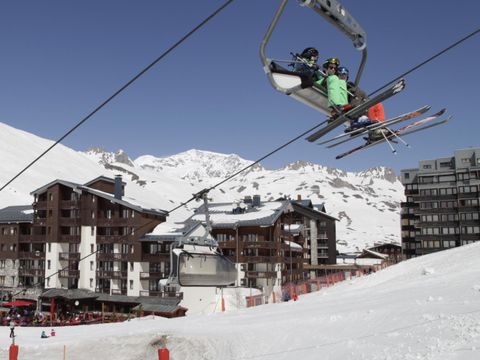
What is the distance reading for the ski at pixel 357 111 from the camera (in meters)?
7.29

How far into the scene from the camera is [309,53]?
8.09m

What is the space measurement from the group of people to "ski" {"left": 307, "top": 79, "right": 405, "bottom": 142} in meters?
0.20

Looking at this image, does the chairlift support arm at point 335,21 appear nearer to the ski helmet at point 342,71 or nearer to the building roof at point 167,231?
the ski helmet at point 342,71

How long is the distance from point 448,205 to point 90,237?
67775 mm

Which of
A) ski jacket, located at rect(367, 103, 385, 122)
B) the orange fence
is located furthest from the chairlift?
the orange fence

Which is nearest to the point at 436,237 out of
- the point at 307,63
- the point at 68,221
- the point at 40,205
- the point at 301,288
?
the point at 301,288

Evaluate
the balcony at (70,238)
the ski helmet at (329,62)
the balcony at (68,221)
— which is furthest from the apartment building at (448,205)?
the ski helmet at (329,62)

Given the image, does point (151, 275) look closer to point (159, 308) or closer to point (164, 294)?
point (164, 294)

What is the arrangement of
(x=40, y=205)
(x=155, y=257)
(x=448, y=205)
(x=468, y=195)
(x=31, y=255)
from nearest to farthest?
(x=155, y=257), (x=31, y=255), (x=40, y=205), (x=468, y=195), (x=448, y=205)

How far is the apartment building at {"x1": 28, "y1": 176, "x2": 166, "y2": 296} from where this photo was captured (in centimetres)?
5569

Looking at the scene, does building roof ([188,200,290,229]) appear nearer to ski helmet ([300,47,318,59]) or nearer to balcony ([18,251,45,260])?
balcony ([18,251,45,260])

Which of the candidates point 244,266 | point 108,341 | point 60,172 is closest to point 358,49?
point 108,341

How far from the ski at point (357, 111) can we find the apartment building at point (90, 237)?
46936 mm

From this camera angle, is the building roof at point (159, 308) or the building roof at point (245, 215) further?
the building roof at point (245, 215)
